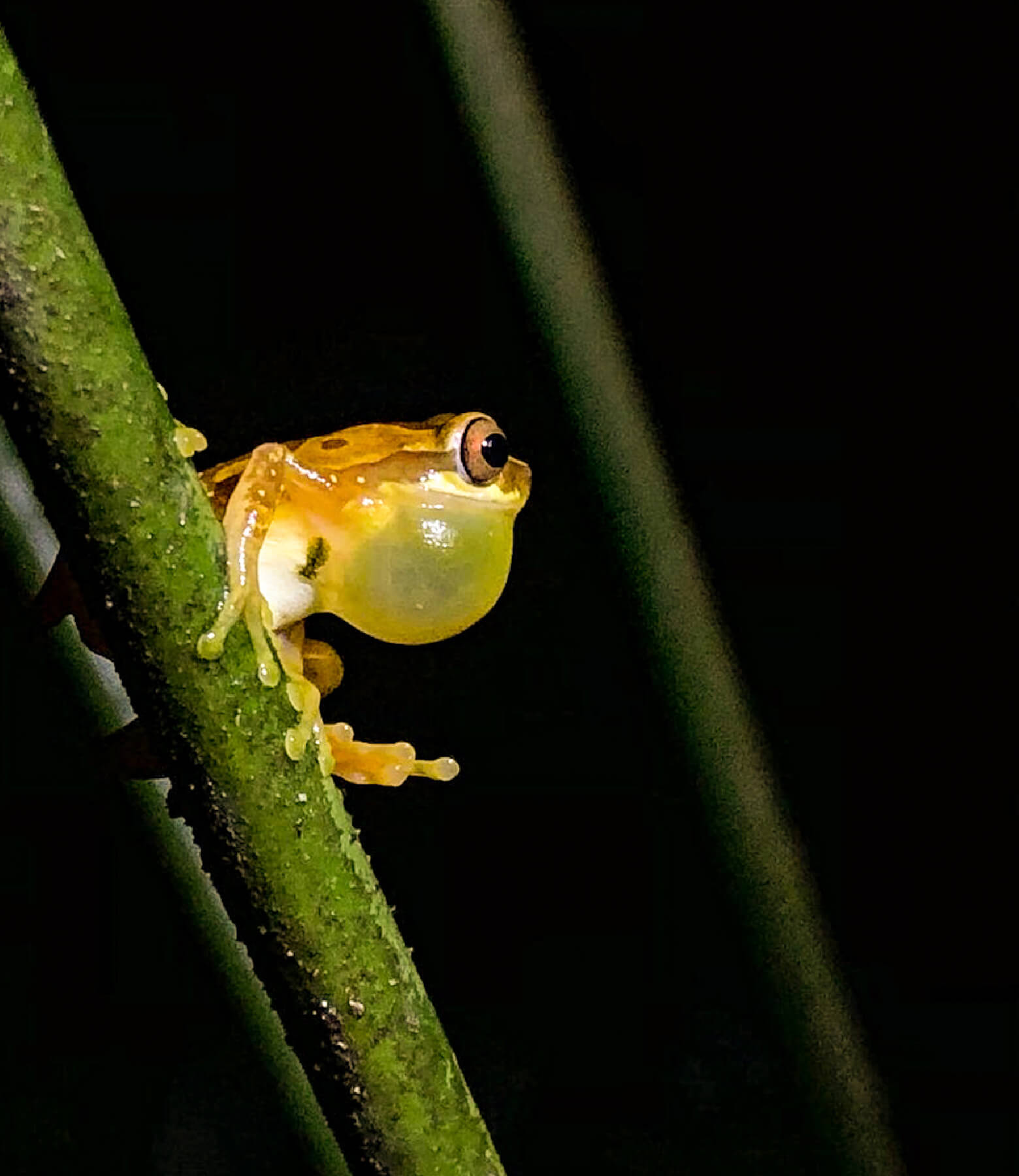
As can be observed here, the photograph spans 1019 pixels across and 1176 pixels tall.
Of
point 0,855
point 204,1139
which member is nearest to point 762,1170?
point 204,1139

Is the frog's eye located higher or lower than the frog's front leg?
higher

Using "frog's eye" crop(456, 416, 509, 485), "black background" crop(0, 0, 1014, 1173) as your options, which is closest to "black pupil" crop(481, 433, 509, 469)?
"frog's eye" crop(456, 416, 509, 485)

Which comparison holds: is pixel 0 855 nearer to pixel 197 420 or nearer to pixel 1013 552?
pixel 197 420

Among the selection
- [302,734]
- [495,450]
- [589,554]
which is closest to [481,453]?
[495,450]

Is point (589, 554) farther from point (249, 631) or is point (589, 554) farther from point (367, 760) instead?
point (249, 631)

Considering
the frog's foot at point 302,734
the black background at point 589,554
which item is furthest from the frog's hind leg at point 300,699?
the black background at point 589,554

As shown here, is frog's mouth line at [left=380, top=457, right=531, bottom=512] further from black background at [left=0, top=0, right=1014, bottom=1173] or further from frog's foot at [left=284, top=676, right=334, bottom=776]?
black background at [left=0, top=0, right=1014, bottom=1173]

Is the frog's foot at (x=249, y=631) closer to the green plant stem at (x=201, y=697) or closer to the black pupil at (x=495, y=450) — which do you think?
the green plant stem at (x=201, y=697)
